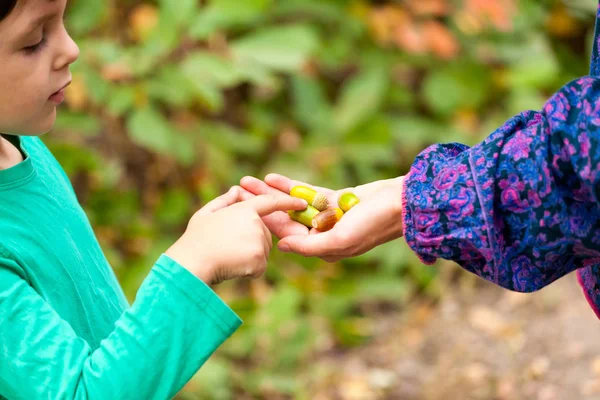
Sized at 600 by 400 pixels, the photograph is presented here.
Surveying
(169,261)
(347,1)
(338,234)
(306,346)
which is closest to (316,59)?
(347,1)

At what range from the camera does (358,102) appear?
108 inches

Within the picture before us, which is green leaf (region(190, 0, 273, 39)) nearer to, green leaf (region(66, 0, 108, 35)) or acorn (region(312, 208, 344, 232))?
green leaf (region(66, 0, 108, 35))

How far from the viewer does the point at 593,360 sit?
6.94 feet

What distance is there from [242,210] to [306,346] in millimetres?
1346

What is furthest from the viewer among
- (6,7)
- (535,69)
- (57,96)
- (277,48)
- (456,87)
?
(456,87)

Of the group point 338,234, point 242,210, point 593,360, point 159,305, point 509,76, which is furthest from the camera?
point 509,76

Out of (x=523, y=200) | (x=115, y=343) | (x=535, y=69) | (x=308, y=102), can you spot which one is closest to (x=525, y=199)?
(x=523, y=200)

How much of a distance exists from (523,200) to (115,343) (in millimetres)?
553

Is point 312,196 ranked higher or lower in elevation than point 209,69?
higher

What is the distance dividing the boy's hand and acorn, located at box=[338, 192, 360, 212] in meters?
0.24

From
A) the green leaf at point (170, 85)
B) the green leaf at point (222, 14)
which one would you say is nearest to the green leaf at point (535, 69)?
the green leaf at point (222, 14)

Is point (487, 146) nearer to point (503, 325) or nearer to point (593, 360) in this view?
point (593, 360)

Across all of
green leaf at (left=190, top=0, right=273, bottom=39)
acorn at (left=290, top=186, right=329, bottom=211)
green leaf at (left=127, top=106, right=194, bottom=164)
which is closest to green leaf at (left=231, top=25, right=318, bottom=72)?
green leaf at (left=190, top=0, right=273, bottom=39)

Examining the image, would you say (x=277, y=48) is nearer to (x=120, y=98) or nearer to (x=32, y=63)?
(x=120, y=98)
